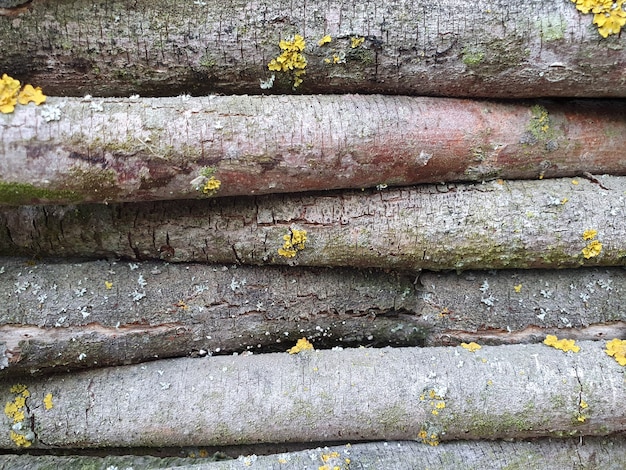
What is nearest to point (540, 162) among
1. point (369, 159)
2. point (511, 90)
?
point (511, 90)

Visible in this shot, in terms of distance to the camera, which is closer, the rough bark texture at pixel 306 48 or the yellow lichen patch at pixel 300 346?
the rough bark texture at pixel 306 48

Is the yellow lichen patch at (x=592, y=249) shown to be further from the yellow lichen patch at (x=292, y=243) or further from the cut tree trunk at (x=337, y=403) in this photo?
the yellow lichen patch at (x=292, y=243)

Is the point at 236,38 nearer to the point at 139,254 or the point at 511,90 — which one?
the point at 139,254

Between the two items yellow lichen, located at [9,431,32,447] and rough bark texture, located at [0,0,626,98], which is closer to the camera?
rough bark texture, located at [0,0,626,98]

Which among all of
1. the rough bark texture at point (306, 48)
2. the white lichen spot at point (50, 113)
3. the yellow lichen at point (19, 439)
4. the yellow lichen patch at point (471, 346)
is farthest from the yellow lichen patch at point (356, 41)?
the yellow lichen at point (19, 439)

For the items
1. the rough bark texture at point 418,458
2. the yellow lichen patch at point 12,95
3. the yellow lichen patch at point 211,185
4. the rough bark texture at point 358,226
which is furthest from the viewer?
the rough bark texture at point 358,226

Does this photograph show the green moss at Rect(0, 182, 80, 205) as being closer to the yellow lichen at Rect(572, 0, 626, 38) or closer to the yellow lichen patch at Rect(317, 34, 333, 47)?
the yellow lichen patch at Rect(317, 34, 333, 47)

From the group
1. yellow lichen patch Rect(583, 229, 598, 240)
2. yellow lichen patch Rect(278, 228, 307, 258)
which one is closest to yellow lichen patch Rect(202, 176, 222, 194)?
yellow lichen patch Rect(278, 228, 307, 258)

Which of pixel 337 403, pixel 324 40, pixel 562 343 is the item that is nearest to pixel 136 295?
pixel 337 403
